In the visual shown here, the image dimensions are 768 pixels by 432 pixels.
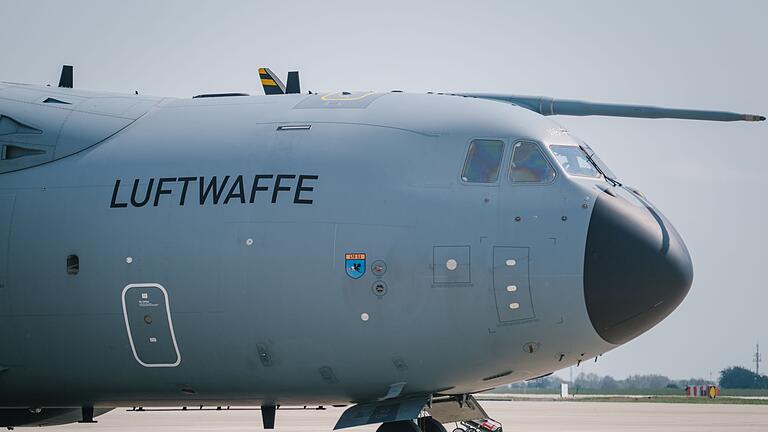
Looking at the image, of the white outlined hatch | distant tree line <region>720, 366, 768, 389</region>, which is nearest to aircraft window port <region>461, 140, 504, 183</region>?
the white outlined hatch

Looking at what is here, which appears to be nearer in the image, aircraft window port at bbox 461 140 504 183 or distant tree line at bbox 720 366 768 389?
aircraft window port at bbox 461 140 504 183

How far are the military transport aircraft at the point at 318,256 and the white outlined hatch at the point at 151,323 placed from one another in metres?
0.03

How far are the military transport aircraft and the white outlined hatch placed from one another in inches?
1.0

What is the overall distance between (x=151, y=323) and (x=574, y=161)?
5.97m

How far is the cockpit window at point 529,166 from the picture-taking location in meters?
16.4

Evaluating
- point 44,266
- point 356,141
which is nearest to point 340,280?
point 356,141

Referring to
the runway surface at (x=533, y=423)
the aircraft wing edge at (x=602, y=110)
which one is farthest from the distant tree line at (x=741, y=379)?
the aircraft wing edge at (x=602, y=110)

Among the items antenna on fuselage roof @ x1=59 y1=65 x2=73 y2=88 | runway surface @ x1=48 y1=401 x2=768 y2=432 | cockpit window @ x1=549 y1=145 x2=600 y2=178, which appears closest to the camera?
cockpit window @ x1=549 y1=145 x2=600 y2=178

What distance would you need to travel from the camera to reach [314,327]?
16.5 m

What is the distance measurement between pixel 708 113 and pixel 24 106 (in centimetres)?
1013

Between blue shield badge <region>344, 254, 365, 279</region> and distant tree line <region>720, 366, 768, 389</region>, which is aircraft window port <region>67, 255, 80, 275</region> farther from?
distant tree line <region>720, 366, 768, 389</region>

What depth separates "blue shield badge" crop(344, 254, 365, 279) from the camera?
16266mm

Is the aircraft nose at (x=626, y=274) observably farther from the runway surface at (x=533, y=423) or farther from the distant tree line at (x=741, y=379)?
the distant tree line at (x=741, y=379)

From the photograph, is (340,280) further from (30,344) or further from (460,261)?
(30,344)
